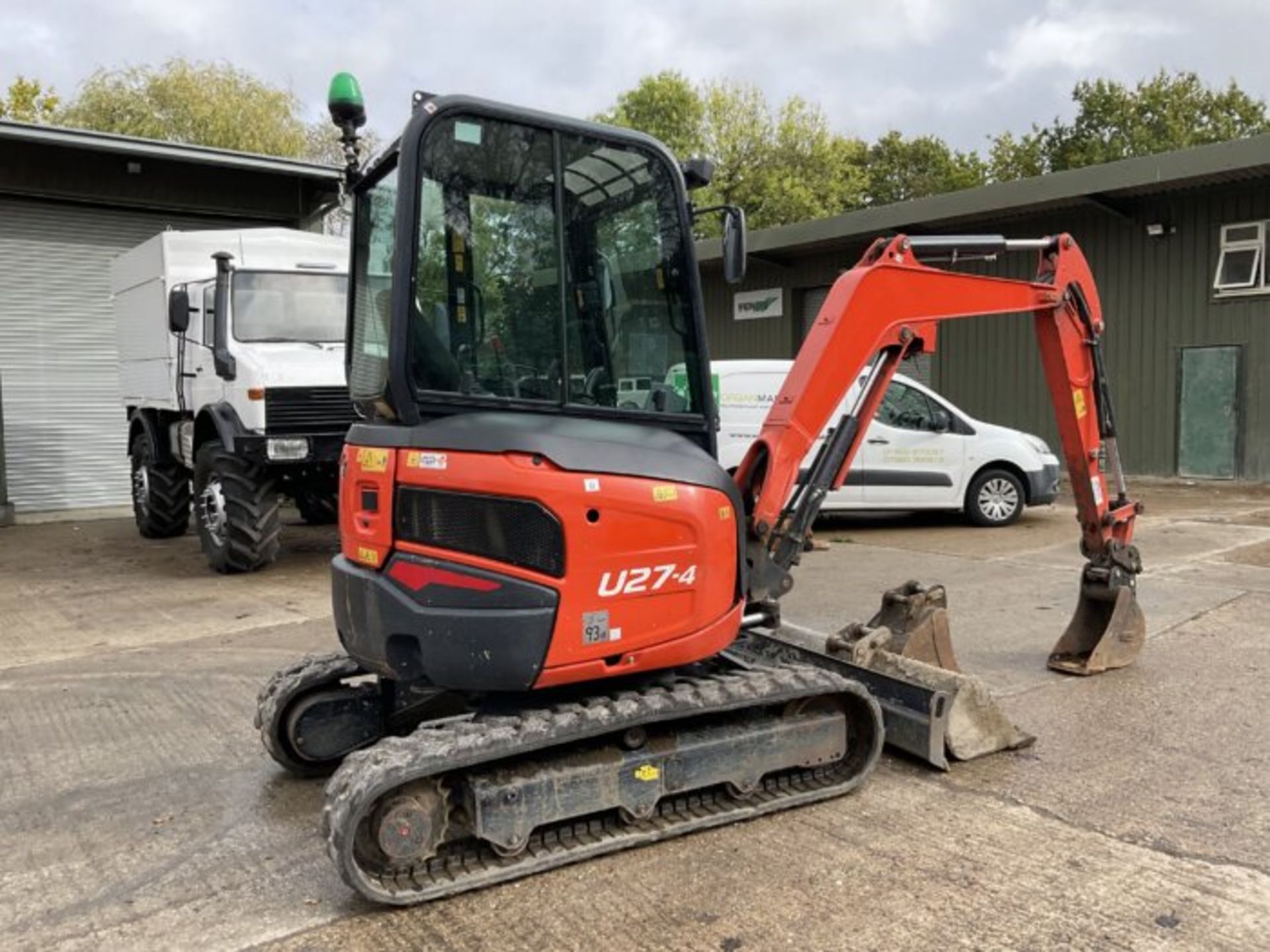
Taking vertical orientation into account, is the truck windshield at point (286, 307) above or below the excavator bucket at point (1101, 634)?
above

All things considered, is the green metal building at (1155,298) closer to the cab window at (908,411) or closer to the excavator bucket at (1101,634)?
the cab window at (908,411)

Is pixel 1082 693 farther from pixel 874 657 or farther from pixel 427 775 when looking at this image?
pixel 427 775

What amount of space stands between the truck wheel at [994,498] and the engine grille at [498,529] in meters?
9.51

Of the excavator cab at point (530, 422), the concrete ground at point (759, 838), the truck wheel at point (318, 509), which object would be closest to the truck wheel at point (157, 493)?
the truck wheel at point (318, 509)

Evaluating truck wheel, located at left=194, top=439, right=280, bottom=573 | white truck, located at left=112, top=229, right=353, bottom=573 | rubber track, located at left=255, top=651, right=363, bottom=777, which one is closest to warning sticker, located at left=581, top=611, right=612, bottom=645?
rubber track, located at left=255, top=651, right=363, bottom=777

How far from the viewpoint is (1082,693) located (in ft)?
17.8

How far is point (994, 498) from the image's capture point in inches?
472

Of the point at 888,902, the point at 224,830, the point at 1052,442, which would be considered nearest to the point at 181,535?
the point at 224,830

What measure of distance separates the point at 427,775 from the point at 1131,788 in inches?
113

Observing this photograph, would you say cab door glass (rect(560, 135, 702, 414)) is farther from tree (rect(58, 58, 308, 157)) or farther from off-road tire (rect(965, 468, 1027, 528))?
tree (rect(58, 58, 308, 157))

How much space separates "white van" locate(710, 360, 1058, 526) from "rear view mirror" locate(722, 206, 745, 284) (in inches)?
306

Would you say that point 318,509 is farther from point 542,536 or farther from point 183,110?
point 183,110

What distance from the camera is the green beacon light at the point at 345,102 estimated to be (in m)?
3.78

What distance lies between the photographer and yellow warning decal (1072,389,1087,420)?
5.54m
